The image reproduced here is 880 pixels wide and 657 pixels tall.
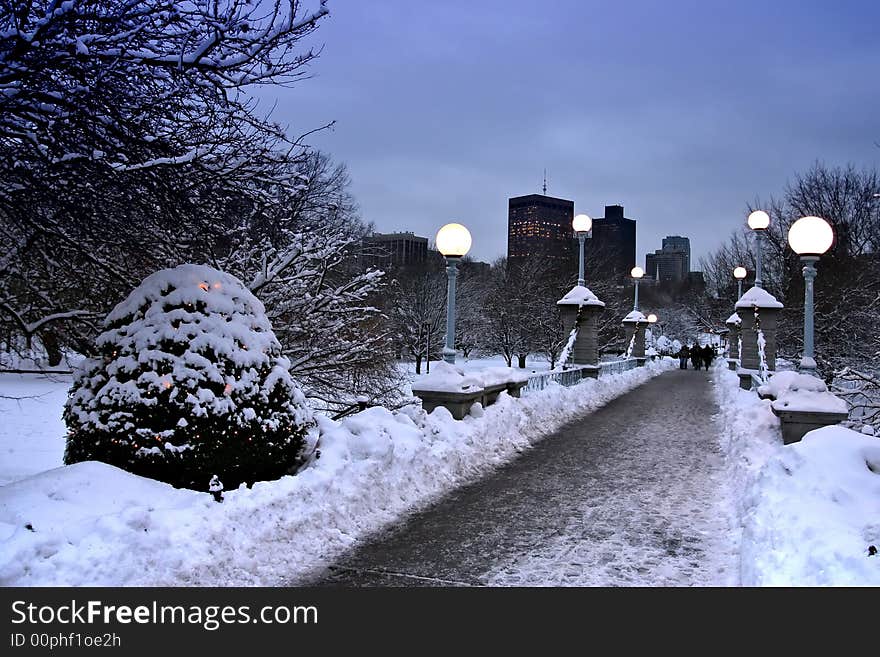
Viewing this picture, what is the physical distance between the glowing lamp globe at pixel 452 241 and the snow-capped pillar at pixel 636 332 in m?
24.4

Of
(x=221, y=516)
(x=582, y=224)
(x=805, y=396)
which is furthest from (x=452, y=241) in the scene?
(x=582, y=224)

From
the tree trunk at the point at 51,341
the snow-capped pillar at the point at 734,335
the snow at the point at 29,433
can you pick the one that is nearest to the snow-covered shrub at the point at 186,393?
the tree trunk at the point at 51,341

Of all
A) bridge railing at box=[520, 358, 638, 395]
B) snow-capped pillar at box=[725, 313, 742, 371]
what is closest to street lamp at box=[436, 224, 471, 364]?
bridge railing at box=[520, 358, 638, 395]

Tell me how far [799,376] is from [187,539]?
26.3ft

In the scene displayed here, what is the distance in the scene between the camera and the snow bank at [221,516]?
13.8 ft

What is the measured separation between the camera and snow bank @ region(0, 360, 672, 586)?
421 centimetres

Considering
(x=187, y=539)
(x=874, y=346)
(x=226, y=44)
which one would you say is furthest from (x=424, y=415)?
(x=874, y=346)

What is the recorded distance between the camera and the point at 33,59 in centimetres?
505

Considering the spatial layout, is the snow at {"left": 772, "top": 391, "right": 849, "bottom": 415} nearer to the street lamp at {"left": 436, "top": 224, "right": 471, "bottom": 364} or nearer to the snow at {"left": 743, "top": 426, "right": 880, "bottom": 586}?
the snow at {"left": 743, "top": 426, "right": 880, "bottom": 586}

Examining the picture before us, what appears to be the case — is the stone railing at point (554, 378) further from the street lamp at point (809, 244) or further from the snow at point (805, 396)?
the street lamp at point (809, 244)

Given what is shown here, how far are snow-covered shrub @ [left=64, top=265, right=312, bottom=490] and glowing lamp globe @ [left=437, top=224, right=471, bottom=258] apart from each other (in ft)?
14.9

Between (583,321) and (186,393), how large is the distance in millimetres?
18011
